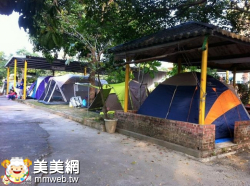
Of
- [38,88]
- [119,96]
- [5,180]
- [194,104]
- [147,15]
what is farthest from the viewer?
[38,88]

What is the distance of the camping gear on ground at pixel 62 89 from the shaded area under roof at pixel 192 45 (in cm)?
856

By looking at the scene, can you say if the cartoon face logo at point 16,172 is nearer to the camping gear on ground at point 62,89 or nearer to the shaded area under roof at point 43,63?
the camping gear on ground at point 62,89

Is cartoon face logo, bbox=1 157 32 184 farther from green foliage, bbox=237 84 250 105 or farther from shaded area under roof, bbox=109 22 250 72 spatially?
green foliage, bbox=237 84 250 105

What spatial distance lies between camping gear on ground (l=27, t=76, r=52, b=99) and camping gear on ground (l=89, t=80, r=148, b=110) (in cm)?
846

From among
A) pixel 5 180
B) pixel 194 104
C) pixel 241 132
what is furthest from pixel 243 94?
pixel 5 180

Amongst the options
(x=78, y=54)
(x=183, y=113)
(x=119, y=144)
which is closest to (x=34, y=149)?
(x=119, y=144)

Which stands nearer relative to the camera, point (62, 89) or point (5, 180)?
point (5, 180)

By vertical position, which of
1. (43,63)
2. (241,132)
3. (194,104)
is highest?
(43,63)

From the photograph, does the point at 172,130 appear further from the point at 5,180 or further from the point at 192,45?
the point at 5,180

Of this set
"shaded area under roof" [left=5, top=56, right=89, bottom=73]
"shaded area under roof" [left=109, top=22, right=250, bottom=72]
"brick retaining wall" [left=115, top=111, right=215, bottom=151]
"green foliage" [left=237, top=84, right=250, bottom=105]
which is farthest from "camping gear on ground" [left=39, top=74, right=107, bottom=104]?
"green foliage" [left=237, top=84, right=250, bottom=105]

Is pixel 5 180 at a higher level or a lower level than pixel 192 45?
lower

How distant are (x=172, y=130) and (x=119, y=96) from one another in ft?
17.1

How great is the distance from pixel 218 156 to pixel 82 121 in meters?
5.46

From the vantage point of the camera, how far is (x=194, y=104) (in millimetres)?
5934
